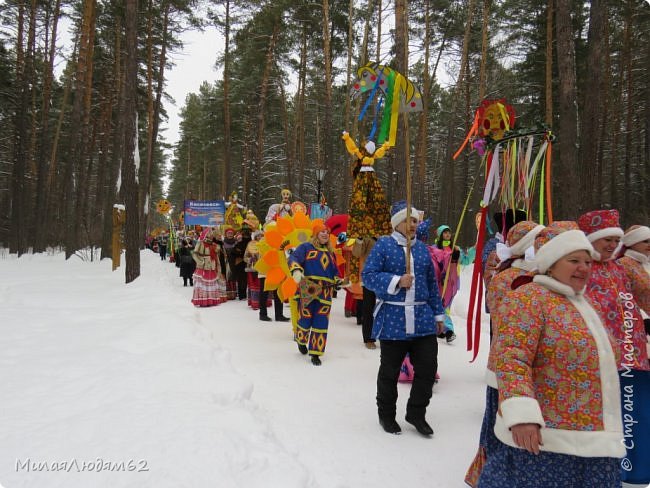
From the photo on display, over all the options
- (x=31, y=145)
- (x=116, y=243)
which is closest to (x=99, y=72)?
(x=31, y=145)

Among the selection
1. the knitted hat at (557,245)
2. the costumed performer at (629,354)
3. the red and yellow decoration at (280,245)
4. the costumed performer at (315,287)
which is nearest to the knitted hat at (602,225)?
the costumed performer at (629,354)

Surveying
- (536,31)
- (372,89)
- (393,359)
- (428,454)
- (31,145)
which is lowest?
(428,454)

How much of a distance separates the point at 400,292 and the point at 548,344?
74.8 inches

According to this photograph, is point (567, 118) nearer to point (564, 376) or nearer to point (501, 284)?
point (501, 284)

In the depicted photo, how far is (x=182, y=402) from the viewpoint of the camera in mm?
3480

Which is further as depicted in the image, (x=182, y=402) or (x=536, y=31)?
(x=536, y=31)

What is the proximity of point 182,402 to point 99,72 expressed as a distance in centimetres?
2483

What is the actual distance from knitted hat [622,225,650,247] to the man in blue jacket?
149 centimetres

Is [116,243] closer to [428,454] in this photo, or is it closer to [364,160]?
[364,160]

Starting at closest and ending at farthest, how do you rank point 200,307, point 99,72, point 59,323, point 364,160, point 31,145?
point 59,323, point 364,160, point 200,307, point 99,72, point 31,145

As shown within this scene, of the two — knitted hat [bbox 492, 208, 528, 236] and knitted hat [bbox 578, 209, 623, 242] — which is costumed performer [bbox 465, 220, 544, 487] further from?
knitted hat [bbox 492, 208, 528, 236]

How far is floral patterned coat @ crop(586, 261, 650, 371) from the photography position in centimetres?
267

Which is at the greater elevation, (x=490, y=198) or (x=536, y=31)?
(x=536, y=31)

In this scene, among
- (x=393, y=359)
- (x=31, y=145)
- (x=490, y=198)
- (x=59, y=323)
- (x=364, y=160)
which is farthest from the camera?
(x=31, y=145)
